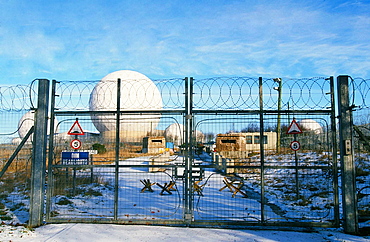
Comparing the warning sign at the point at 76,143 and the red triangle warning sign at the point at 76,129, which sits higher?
the red triangle warning sign at the point at 76,129

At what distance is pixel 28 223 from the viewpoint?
7500 millimetres

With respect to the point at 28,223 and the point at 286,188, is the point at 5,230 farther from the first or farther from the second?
the point at 286,188

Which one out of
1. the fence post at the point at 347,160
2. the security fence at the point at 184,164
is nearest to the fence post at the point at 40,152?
the security fence at the point at 184,164

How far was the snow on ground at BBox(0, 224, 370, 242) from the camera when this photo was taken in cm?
637

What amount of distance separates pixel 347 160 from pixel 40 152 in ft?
24.7

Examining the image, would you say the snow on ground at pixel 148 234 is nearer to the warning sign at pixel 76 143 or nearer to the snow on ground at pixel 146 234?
the snow on ground at pixel 146 234

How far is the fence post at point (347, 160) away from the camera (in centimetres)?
683

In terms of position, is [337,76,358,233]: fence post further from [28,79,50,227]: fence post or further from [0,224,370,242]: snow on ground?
[28,79,50,227]: fence post

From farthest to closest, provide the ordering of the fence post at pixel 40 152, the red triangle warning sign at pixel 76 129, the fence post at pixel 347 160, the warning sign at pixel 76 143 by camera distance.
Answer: the warning sign at pixel 76 143 → the red triangle warning sign at pixel 76 129 → the fence post at pixel 40 152 → the fence post at pixel 347 160

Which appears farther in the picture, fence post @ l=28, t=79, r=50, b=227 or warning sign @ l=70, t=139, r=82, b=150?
warning sign @ l=70, t=139, r=82, b=150

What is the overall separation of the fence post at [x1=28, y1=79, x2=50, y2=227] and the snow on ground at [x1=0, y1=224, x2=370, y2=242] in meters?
0.68

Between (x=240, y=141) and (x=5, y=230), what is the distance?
6959 mm

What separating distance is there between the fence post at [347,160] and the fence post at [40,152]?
7299 millimetres

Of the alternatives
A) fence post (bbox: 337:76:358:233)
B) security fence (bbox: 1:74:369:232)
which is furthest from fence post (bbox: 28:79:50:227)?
fence post (bbox: 337:76:358:233)
